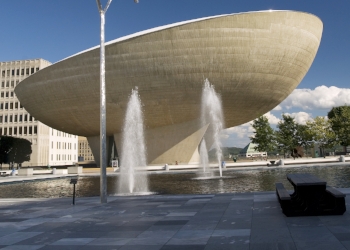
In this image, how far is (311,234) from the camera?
16.0 ft

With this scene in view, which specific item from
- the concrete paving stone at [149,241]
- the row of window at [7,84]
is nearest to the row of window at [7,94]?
the row of window at [7,84]

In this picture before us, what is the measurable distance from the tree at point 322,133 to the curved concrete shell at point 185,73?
11.8m

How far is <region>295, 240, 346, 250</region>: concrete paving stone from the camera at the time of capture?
4.13 meters

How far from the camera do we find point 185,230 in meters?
5.54

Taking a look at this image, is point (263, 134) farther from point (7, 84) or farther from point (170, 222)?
Result: point (7, 84)

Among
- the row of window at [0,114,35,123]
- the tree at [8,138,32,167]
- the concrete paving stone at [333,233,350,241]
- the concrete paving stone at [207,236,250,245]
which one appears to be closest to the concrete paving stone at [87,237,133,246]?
the concrete paving stone at [207,236,250,245]

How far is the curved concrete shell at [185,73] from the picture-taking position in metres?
27.3

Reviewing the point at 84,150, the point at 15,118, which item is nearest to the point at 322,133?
the point at 15,118

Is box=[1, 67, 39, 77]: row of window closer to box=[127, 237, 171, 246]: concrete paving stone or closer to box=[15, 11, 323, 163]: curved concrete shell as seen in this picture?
box=[15, 11, 323, 163]: curved concrete shell

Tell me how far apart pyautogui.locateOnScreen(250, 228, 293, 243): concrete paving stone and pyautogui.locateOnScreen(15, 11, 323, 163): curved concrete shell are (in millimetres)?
23457

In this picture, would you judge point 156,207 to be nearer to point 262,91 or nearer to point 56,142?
point 262,91

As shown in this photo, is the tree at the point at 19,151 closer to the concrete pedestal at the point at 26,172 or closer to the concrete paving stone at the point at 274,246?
the concrete pedestal at the point at 26,172

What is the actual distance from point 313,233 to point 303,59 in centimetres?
2892

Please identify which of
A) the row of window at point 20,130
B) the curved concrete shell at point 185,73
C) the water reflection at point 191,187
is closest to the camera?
the water reflection at point 191,187
